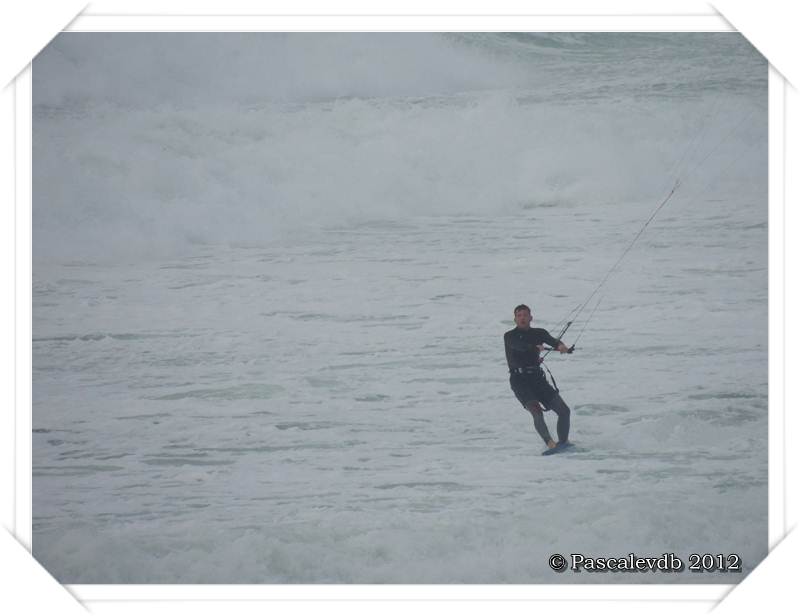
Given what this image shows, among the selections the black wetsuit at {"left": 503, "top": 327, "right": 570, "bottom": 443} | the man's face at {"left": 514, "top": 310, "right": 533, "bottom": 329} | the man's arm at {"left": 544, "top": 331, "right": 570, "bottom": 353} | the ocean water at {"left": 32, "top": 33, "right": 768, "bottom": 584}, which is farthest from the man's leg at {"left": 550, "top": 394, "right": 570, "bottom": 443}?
the man's face at {"left": 514, "top": 310, "right": 533, "bottom": 329}

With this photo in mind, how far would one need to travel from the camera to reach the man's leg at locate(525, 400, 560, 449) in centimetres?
491

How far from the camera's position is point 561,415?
4922 millimetres

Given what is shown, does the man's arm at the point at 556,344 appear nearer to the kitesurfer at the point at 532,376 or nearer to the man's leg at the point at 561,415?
the kitesurfer at the point at 532,376

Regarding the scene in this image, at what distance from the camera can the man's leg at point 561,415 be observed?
16.1 feet

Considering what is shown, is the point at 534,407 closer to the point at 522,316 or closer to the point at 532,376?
the point at 532,376

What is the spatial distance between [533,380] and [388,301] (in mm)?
844

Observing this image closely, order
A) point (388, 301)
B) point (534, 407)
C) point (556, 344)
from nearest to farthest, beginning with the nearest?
point (556, 344) → point (534, 407) → point (388, 301)

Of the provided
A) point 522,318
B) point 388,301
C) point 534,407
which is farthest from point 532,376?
point 388,301

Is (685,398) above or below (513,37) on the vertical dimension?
below

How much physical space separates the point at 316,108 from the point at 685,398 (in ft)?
7.83

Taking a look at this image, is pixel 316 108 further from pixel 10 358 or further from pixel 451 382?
pixel 10 358

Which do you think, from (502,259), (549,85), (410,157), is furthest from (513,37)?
(502,259)
